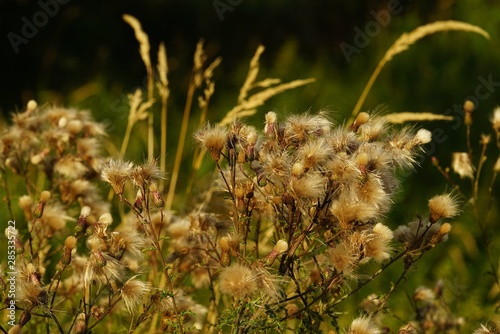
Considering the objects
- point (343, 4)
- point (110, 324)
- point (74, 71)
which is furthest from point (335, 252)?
point (343, 4)

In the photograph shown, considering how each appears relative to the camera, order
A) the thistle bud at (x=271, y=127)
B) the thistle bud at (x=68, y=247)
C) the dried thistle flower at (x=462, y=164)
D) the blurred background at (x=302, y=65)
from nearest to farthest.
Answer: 1. the thistle bud at (x=68, y=247)
2. the thistle bud at (x=271, y=127)
3. the dried thistle flower at (x=462, y=164)
4. the blurred background at (x=302, y=65)

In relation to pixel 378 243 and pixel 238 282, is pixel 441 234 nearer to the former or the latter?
pixel 378 243

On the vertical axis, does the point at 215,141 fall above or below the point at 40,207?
above

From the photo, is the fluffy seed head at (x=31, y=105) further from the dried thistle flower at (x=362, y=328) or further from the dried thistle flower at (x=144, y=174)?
the dried thistle flower at (x=362, y=328)

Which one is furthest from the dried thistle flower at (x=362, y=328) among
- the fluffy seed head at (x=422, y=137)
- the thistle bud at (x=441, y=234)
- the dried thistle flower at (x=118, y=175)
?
the dried thistle flower at (x=118, y=175)

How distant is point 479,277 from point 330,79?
9.77ft

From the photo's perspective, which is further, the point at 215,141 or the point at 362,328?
the point at 215,141

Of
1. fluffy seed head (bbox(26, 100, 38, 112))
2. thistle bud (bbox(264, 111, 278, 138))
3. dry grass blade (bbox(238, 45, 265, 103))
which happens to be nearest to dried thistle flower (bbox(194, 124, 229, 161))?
thistle bud (bbox(264, 111, 278, 138))

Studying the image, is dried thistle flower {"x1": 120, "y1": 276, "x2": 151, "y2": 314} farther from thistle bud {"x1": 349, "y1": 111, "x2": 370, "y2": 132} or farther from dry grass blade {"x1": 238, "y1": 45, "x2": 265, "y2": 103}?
dry grass blade {"x1": 238, "y1": 45, "x2": 265, "y2": 103}

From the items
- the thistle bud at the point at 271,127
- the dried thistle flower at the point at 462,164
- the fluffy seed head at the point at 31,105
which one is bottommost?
the dried thistle flower at the point at 462,164

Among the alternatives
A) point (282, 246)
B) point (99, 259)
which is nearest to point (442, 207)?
point (282, 246)

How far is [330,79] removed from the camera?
6875mm

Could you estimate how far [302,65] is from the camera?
7.09m

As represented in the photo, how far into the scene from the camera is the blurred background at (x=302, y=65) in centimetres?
477
